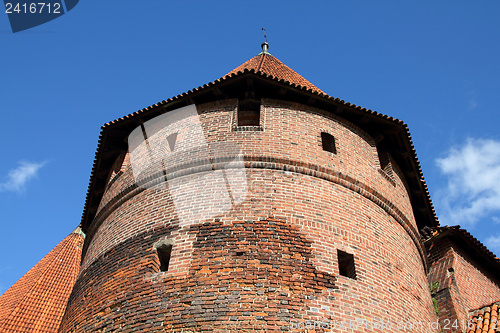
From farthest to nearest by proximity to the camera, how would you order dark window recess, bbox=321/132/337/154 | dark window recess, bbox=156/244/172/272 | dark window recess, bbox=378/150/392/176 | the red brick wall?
1. dark window recess, bbox=378/150/392/176
2. dark window recess, bbox=321/132/337/154
3. dark window recess, bbox=156/244/172/272
4. the red brick wall

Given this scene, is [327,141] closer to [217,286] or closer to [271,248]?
[271,248]

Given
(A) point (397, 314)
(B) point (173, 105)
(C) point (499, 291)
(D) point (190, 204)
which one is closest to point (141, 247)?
(D) point (190, 204)

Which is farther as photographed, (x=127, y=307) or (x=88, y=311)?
(x=88, y=311)

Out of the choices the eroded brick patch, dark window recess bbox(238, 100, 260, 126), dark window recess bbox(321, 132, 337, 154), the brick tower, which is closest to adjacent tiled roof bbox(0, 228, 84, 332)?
the brick tower

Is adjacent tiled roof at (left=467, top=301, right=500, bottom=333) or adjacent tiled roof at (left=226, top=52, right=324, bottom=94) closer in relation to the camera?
adjacent tiled roof at (left=467, top=301, right=500, bottom=333)

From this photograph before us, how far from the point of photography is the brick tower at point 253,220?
647 cm

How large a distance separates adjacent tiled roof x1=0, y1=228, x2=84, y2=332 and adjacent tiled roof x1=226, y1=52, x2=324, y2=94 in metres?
7.50

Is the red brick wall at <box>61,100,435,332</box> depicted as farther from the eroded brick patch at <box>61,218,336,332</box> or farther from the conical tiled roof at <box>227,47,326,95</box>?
the conical tiled roof at <box>227,47,326,95</box>

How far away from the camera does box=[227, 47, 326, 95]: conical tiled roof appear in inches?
446

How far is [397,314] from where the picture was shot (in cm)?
698

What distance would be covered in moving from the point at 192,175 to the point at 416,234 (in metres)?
4.43

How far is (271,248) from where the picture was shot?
6.92 metres

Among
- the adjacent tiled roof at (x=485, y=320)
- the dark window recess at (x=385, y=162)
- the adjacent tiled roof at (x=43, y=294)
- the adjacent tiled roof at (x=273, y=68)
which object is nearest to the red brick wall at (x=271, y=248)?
the dark window recess at (x=385, y=162)

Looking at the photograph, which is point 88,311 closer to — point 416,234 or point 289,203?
point 289,203
